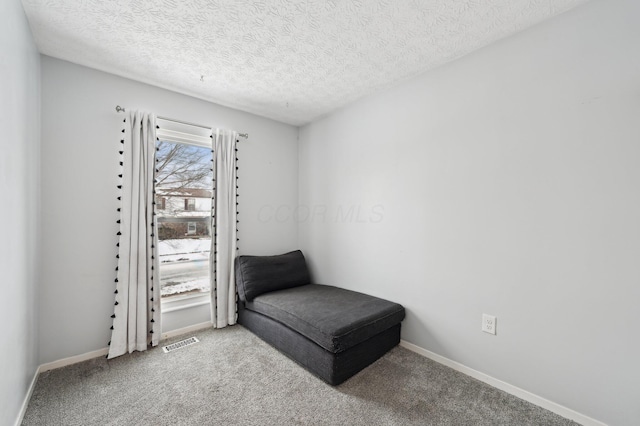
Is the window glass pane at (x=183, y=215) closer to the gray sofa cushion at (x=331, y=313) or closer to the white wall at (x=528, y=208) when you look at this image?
the gray sofa cushion at (x=331, y=313)

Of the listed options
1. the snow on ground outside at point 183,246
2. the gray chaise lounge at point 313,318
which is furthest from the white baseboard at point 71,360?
the gray chaise lounge at point 313,318

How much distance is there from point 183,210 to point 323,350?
201 cm

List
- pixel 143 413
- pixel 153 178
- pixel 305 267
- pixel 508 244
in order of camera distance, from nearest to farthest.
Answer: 1. pixel 143 413
2. pixel 508 244
3. pixel 153 178
4. pixel 305 267

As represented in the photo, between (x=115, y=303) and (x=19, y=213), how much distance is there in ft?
3.52

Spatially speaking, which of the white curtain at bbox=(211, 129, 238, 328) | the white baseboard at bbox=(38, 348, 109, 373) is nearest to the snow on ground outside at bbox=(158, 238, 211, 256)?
the white curtain at bbox=(211, 129, 238, 328)

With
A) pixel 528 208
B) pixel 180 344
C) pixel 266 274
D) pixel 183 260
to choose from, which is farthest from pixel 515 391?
pixel 183 260

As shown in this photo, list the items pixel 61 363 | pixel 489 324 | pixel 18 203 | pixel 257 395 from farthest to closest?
pixel 61 363
pixel 489 324
pixel 257 395
pixel 18 203

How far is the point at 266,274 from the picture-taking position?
9.75 ft

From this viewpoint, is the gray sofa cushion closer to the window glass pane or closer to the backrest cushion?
the backrest cushion

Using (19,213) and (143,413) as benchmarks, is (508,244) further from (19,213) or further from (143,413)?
(19,213)

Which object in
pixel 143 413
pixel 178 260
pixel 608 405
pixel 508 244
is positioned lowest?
pixel 143 413

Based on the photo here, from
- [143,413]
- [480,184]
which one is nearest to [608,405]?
[480,184]

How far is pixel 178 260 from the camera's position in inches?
113

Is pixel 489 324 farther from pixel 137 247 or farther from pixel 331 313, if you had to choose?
pixel 137 247
